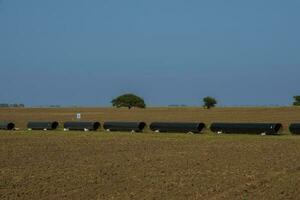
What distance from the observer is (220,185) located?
16000mm

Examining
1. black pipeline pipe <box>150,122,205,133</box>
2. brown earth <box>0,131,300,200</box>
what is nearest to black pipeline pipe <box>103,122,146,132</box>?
black pipeline pipe <box>150,122,205,133</box>

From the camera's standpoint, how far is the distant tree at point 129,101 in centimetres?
14162

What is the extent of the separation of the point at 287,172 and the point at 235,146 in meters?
10.3

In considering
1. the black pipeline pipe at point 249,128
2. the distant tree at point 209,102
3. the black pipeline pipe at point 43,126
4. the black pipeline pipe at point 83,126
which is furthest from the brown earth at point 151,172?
the distant tree at point 209,102

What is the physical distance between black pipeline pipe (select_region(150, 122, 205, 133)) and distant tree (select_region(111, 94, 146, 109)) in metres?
95.2

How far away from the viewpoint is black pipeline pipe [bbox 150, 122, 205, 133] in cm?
4312

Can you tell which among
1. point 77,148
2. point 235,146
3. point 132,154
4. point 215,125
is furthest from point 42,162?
point 215,125

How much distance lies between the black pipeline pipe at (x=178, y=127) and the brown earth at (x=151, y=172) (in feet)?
47.8

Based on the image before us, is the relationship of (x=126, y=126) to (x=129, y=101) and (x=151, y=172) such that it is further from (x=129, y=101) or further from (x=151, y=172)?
(x=129, y=101)

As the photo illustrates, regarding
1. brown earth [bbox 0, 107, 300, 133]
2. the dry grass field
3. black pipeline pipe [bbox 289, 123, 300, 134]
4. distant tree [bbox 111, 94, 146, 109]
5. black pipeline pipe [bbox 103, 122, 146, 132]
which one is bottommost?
the dry grass field

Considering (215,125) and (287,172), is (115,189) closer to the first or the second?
(287,172)

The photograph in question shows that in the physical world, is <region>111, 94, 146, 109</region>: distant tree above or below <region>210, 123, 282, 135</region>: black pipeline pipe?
above

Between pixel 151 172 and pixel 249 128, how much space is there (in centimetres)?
2314

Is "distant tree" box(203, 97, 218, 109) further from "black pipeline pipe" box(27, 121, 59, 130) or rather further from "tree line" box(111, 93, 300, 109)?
"black pipeline pipe" box(27, 121, 59, 130)
